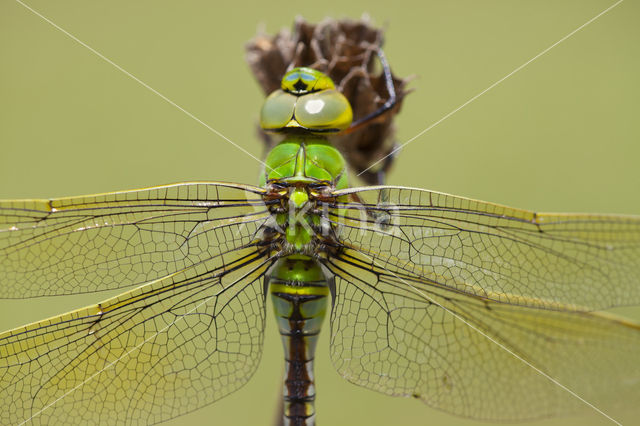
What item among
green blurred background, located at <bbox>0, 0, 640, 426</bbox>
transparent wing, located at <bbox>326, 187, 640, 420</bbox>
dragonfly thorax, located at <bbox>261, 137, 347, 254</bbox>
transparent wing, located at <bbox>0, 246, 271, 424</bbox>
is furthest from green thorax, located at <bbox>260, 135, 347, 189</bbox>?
green blurred background, located at <bbox>0, 0, 640, 426</bbox>

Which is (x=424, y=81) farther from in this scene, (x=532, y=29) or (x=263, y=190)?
(x=263, y=190)

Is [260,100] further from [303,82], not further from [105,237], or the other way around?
[105,237]

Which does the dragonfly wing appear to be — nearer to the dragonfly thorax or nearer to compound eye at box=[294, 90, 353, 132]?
the dragonfly thorax

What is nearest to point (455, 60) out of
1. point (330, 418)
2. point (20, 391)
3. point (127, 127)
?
point (127, 127)

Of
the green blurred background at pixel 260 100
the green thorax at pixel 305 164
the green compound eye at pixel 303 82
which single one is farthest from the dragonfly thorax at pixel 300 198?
the green blurred background at pixel 260 100

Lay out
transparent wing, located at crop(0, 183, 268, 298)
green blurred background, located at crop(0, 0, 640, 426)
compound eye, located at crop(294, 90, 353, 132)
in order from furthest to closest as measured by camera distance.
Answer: green blurred background, located at crop(0, 0, 640, 426) → compound eye, located at crop(294, 90, 353, 132) → transparent wing, located at crop(0, 183, 268, 298)

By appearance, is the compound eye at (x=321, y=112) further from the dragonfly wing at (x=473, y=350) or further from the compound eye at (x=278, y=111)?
the dragonfly wing at (x=473, y=350)

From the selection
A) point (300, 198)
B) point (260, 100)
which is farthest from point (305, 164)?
point (260, 100)
